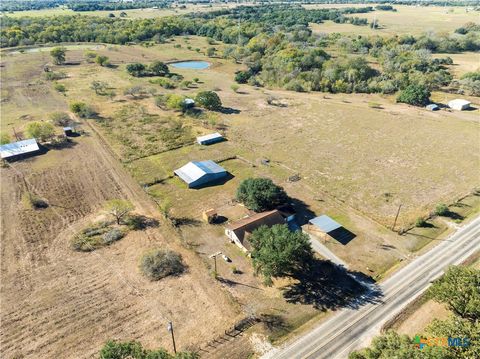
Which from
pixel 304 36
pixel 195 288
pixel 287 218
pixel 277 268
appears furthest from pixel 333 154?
pixel 304 36

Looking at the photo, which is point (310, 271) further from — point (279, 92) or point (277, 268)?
point (279, 92)

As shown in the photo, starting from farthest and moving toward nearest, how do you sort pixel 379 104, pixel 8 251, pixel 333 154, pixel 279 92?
pixel 279 92, pixel 379 104, pixel 333 154, pixel 8 251

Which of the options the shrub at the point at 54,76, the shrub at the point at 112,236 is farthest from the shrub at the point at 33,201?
the shrub at the point at 54,76

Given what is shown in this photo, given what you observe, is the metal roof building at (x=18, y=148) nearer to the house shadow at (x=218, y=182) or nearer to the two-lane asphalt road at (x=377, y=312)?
the house shadow at (x=218, y=182)

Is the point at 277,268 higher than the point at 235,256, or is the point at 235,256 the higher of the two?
the point at 277,268

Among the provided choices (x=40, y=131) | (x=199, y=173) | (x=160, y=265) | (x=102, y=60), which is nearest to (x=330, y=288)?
(x=160, y=265)

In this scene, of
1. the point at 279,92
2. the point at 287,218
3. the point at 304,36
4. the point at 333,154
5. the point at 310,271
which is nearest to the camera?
the point at 310,271

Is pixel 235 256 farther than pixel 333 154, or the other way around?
pixel 333 154
